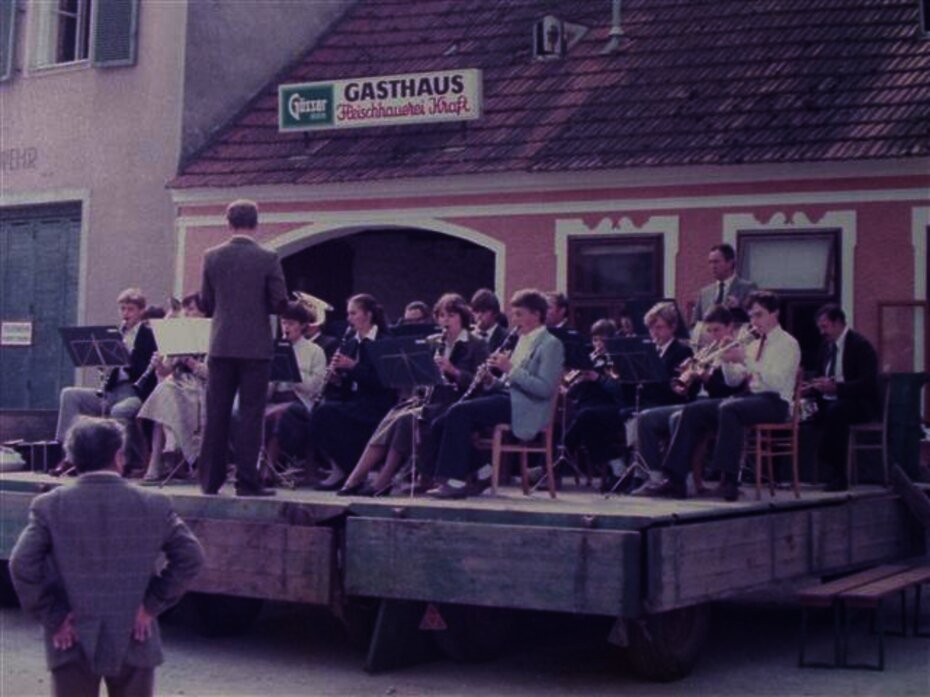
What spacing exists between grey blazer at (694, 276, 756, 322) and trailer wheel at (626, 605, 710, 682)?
263cm

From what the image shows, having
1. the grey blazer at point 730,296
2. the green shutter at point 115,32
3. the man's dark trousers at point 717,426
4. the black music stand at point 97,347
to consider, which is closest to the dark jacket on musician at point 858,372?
the grey blazer at point 730,296

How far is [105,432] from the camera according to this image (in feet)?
19.0

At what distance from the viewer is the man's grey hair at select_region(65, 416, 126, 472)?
5750 millimetres

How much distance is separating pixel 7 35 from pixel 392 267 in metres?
5.42

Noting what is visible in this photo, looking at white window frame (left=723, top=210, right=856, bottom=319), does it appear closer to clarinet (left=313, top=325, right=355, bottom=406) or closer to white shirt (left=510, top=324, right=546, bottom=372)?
clarinet (left=313, top=325, right=355, bottom=406)

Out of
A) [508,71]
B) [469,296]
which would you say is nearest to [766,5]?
[508,71]

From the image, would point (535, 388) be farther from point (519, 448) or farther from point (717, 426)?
point (717, 426)

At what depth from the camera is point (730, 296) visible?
1161 centimetres

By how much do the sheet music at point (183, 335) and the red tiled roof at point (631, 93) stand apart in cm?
575

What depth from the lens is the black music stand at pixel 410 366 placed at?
1026cm

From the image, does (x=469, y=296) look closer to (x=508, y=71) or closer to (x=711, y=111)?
(x=508, y=71)

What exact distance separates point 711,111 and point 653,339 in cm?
531

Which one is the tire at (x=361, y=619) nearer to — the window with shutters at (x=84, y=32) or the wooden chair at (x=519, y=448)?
the wooden chair at (x=519, y=448)

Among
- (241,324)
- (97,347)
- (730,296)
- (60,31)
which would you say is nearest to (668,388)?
(730,296)
